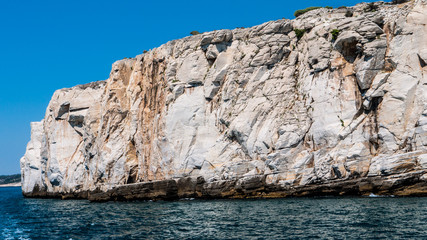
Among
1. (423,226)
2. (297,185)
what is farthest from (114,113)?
(423,226)

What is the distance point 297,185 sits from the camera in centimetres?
4091

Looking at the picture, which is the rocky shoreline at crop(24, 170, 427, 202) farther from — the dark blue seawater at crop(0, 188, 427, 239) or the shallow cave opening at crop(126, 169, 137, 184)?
the shallow cave opening at crop(126, 169, 137, 184)

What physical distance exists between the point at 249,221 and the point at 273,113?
20737 millimetres

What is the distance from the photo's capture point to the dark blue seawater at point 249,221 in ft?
76.0

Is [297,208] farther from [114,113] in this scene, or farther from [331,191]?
[114,113]

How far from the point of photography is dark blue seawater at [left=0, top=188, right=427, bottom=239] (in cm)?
2316

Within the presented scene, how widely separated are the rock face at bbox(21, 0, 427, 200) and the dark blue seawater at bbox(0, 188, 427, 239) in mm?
4920

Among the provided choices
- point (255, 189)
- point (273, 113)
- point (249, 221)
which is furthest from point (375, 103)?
point (249, 221)

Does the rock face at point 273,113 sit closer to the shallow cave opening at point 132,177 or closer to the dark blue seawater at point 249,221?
the shallow cave opening at point 132,177

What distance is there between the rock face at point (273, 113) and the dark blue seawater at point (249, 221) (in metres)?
4.92

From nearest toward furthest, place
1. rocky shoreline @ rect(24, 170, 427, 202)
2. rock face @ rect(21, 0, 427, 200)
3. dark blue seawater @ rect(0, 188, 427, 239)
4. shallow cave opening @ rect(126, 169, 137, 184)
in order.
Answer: dark blue seawater @ rect(0, 188, 427, 239) < rocky shoreline @ rect(24, 170, 427, 202) < rock face @ rect(21, 0, 427, 200) < shallow cave opening @ rect(126, 169, 137, 184)

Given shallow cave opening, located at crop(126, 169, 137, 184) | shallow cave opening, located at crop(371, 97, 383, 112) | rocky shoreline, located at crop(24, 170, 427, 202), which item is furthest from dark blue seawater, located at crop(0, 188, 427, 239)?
shallow cave opening, located at crop(126, 169, 137, 184)

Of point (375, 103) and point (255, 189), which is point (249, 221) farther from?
point (375, 103)

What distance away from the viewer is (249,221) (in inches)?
1099
